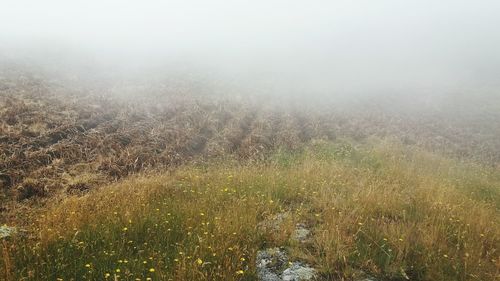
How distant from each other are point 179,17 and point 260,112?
66.7m

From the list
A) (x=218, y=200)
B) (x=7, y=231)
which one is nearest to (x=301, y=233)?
(x=218, y=200)

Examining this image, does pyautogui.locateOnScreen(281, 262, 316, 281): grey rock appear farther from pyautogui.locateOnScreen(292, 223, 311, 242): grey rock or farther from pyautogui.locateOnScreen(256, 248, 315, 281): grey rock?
pyautogui.locateOnScreen(292, 223, 311, 242): grey rock

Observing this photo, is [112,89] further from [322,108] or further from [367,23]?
[367,23]

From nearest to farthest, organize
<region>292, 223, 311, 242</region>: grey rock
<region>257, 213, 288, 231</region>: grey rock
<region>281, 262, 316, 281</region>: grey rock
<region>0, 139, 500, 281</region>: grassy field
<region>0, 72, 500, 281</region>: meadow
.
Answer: <region>0, 139, 500, 281</region>: grassy field < <region>281, 262, 316, 281</region>: grey rock < <region>0, 72, 500, 281</region>: meadow < <region>292, 223, 311, 242</region>: grey rock < <region>257, 213, 288, 231</region>: grey rock

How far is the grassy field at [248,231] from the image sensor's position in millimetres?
6176

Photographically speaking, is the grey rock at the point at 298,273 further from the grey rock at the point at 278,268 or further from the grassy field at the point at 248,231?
the grassy field at the point at 248,231

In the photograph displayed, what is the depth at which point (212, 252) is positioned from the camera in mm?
6590

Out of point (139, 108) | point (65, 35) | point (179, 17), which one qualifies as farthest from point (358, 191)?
point (179, 17)

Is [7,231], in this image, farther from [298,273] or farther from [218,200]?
[298,273]

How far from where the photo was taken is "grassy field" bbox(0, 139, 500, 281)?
6176mm

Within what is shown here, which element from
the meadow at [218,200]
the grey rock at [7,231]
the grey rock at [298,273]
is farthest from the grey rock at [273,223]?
the grey rock at [7,231]

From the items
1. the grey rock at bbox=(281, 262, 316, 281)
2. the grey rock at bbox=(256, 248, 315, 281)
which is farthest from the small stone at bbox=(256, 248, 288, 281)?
the grey rock at bbox=(281, 262, 316, 281)

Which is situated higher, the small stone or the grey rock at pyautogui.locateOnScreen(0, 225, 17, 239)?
the grey rock at pyautogui.locateOnScreen(0, 225, 17, 239)

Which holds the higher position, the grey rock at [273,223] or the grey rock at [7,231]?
the grey rock at [7,231]
